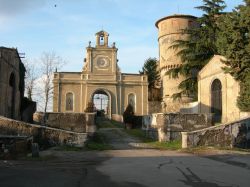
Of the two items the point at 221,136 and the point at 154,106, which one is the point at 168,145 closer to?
the point at 221,136

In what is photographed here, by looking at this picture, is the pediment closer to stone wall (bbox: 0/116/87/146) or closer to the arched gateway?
stone wall (bbox: 0/116/87/146)

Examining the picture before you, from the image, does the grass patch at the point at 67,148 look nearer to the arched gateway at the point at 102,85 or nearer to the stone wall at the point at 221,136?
the stone wall at the point at 221,136

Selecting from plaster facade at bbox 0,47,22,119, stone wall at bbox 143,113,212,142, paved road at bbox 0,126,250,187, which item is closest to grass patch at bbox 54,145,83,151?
paved road at bbox 0,126,250,187

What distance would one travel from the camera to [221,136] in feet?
72.9

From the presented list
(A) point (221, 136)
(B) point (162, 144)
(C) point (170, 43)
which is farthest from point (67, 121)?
(C) point (170, 43)

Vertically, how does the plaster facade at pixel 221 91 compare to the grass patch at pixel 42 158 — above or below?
above

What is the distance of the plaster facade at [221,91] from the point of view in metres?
29.0

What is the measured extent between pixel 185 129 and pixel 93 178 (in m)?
16.1

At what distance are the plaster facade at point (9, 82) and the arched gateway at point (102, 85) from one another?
27319 mm

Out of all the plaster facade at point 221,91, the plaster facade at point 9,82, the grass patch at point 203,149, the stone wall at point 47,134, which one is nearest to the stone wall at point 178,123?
the plaster facade at point 221,91

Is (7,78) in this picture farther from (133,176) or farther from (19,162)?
(133,176)

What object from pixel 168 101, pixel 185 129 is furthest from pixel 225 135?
pixel 168 101

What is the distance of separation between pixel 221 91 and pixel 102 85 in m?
31.4

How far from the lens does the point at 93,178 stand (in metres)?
11.0
